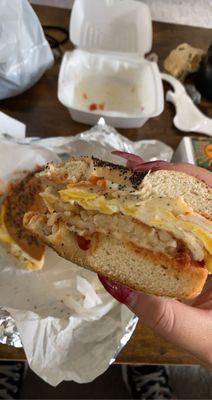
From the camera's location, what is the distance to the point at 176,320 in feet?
2.58

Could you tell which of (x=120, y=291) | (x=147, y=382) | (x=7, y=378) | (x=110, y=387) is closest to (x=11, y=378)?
(x=7, y=378)

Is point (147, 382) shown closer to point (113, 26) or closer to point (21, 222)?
point (21, 222)

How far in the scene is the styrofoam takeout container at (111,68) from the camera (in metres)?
1.28

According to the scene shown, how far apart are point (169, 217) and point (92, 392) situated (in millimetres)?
829

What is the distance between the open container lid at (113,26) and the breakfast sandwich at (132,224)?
2.54 feet

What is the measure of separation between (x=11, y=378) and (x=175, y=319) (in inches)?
27.2

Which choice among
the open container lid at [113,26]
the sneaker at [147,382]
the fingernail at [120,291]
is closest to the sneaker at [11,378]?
the sneaker at [147,382]

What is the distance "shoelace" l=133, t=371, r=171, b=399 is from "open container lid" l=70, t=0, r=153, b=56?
945 mm

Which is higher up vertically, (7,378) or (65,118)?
(65,118)

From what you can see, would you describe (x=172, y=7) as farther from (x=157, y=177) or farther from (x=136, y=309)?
(x=136, y=309)

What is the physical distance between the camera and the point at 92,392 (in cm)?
133

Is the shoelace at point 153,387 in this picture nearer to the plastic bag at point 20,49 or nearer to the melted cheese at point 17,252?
the melted cheese at point 17,252

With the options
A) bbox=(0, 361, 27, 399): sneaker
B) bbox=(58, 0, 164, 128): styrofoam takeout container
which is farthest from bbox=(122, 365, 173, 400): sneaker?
bbox=(58, 0, 164, 128): styrofoam takeout container

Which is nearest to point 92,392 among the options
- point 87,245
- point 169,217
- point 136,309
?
point 136,309
